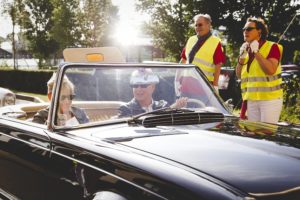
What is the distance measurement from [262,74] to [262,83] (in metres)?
0.14

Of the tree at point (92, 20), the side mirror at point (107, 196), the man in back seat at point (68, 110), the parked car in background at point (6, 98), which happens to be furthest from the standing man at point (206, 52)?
the tree at point (92, 20)

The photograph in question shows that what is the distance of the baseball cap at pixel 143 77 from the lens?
3625mm

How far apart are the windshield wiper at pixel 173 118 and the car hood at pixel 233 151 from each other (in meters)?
0.10

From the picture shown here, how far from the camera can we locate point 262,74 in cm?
552

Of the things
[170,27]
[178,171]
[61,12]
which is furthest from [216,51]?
[61,12]

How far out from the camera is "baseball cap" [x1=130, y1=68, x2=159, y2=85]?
3.62 metres

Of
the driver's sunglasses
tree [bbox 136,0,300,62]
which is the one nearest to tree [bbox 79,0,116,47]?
tree [bbox 136,0,300,62]

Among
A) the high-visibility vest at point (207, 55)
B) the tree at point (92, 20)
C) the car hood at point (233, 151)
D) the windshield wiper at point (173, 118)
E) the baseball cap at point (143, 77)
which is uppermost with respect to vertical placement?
the tree at point (92, 20)

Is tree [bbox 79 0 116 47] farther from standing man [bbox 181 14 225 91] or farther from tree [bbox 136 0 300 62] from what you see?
standing man [bbox 181 14 225 91]

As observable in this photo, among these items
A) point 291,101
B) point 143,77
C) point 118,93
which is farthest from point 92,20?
point 118,93

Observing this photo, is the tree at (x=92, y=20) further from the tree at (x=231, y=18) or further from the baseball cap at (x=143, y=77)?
the baseball cap at (x=143, y=77)

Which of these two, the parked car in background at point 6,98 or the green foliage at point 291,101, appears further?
the green foliage at point 291,101

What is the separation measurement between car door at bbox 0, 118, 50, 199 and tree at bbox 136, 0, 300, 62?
36902 millimetres

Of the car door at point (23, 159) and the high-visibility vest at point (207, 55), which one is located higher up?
the high-visibility vest at point (207, 55)
